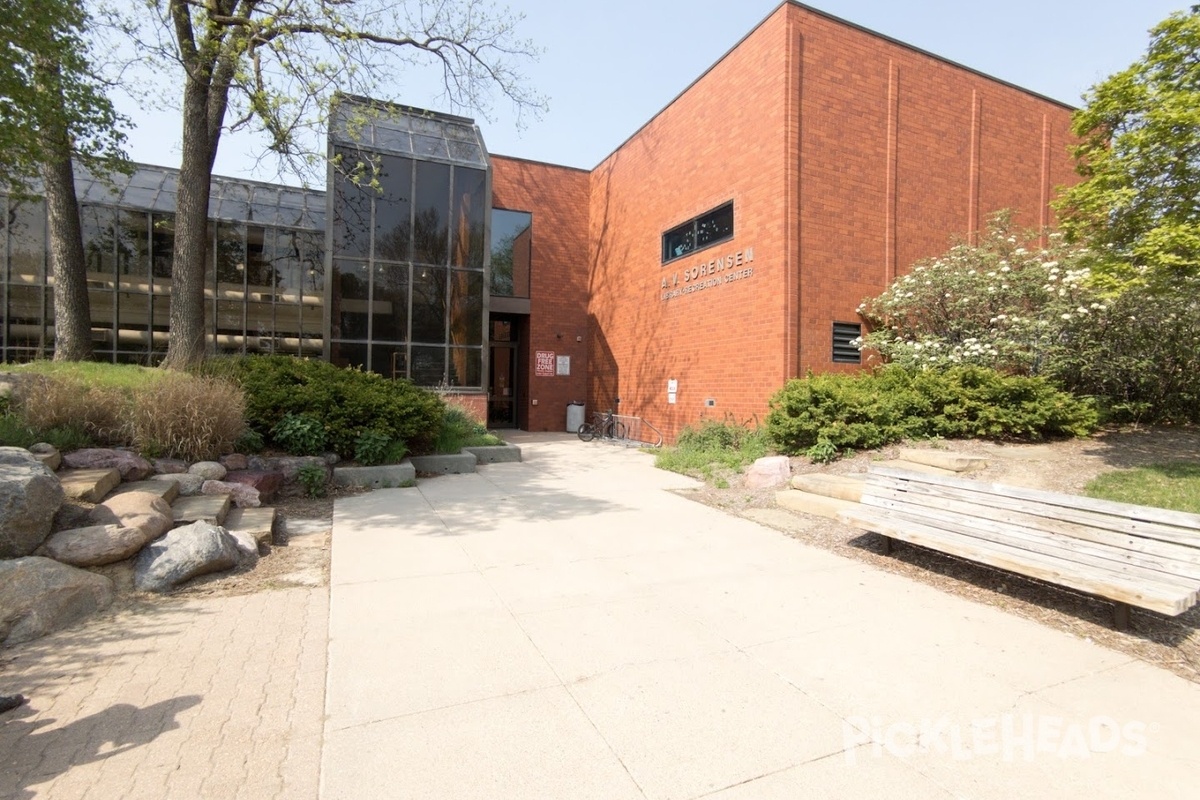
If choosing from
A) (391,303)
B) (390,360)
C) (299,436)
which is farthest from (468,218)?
(299,436)

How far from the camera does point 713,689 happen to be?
117 inches

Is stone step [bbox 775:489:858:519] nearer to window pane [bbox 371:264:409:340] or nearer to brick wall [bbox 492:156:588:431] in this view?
window pane [bbox 371:264:409:340]

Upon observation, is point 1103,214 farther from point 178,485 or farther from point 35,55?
point 35,55

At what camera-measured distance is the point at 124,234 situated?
1486 cm

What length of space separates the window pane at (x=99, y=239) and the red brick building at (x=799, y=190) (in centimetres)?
1374

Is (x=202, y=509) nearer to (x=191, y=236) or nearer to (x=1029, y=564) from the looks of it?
(x=191, y=236)

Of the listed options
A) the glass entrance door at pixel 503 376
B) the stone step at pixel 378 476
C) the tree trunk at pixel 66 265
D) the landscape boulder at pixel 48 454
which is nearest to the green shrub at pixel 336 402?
the stone step at pixel 378 476

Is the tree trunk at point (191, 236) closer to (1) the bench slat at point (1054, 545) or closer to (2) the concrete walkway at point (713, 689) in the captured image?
(2) the concrete walkway at point (713, 689)

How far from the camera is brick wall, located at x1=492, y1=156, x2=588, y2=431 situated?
18438 millimetres

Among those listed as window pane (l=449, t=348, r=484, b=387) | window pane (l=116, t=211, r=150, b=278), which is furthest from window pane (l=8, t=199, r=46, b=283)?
window pane (l=449, t=348, r=484, b=387)

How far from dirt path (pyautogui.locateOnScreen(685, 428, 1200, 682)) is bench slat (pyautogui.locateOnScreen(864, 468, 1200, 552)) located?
2.04 ft

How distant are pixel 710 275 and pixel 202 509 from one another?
10446 millimetres

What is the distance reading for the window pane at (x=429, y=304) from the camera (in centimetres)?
1413

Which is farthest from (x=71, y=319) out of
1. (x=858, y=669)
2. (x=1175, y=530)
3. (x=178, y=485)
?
(x=1175, y=530)
